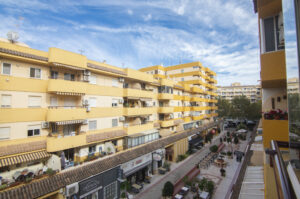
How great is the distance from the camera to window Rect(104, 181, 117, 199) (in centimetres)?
1369

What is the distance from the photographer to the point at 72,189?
10.8 meters

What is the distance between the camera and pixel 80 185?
11.5 metres

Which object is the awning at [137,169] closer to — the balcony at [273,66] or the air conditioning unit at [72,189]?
the air conditioning unit at [72,189]

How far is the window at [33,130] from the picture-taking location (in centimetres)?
1107

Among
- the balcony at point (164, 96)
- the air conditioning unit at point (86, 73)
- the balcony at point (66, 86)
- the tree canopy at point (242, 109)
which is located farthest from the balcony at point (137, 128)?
the tree canopy at point (242, 109)

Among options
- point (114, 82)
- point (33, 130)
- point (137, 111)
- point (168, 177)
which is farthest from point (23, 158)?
point (168, 177)

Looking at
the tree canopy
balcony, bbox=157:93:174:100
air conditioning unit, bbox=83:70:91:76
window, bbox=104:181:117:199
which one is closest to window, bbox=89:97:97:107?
air conditioning unit, bbox=83:70:91:76

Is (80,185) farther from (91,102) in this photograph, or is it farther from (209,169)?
(209,169)

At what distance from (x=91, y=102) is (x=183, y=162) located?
18.0m

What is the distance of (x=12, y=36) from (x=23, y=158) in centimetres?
881

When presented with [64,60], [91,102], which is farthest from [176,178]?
[64,60]

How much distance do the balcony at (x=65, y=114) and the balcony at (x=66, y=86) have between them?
1.48 metres

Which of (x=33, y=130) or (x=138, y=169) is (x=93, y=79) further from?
(x=138, y=169)

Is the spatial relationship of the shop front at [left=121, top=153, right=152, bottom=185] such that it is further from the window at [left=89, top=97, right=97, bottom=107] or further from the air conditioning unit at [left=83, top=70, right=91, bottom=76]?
the air conditioning unit at [left=83, top=70, right=91, bottom=76]
